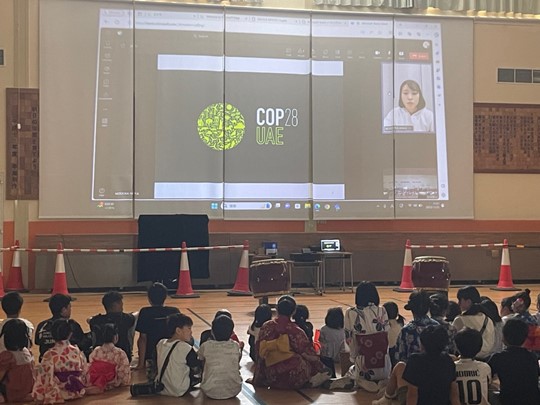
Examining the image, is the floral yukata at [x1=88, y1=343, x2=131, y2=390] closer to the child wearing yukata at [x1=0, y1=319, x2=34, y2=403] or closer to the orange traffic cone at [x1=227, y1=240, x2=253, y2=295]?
the child wearing yukata at [x1=0, y1=319, x2=34, y2=403]

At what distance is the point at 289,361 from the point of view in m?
5.48

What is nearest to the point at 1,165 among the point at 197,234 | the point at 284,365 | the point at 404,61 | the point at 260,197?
the point at 197,234

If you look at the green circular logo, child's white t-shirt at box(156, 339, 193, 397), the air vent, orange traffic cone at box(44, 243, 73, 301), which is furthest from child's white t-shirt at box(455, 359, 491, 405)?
the air vent

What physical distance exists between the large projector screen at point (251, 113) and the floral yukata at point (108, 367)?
20.4 feet

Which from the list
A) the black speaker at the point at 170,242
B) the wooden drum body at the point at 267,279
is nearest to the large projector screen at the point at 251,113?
the black speaker at the point at 170,242

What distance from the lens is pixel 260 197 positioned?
1212 centimetres

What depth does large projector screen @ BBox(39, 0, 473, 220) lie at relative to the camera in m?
11.6

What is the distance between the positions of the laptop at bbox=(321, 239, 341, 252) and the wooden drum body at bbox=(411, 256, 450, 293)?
121 inches

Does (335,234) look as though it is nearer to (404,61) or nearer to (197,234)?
(197,234)

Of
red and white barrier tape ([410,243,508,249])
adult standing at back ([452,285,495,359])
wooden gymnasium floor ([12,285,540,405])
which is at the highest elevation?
red and white barrier tape ([410,243,508,249])

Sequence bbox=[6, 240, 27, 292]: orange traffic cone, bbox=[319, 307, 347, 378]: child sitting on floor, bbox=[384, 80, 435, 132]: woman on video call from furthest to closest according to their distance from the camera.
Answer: bbox=[384, 80, 435, 132]: woman on video call
bbox=[6, 240, 27, 292]: orange traffic cone
bbox=[319, 307, 347, 378]: child sitting on floor

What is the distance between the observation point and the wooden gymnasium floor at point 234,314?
17.2ft

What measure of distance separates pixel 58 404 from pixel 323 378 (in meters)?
1.87

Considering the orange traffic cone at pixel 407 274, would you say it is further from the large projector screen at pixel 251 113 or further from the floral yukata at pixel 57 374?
the floral yukata at pixel 57 374
